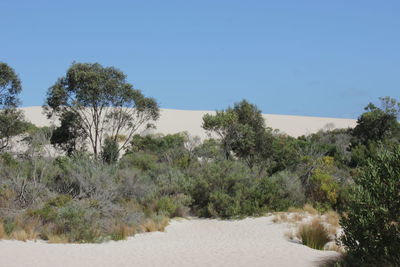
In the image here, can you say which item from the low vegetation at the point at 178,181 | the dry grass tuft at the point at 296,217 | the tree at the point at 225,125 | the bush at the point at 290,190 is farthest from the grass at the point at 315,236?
the tree at the point at 225,125

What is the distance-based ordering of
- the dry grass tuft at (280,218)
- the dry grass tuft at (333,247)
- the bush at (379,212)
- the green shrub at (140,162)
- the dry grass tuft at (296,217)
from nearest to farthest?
the bush at (379,212) → the dry grass tuft at (333,247) → the dry grass tuft at (296,217) → the dry grass tuft at (280,218) → the green shrub at (140,162)

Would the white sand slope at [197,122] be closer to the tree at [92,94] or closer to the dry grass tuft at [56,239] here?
the tree at [92,94]

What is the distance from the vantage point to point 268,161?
1089 inches

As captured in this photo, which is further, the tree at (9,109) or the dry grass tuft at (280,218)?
the tree at (9,109)

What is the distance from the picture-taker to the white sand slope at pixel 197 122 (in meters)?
65.7

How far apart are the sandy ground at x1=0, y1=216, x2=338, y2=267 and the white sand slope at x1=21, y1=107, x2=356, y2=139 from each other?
47.9 m

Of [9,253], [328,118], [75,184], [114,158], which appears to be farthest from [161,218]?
[328,118]

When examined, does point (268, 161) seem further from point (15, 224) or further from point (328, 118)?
point (328, 118)

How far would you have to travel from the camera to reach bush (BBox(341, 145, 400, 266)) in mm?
7965

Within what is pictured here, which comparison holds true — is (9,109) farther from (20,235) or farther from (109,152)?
(20,235)

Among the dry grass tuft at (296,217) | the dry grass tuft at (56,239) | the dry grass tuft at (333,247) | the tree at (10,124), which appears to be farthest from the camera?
the tree at (10,124)

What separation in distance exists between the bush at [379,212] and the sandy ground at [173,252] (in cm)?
149

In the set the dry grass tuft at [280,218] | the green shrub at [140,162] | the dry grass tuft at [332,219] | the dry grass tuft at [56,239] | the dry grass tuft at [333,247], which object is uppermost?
the green shrub at [140,162]

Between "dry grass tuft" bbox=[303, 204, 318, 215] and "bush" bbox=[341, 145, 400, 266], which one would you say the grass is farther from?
"dry grass tuft" bbox=[303, 204, 318, 215]
